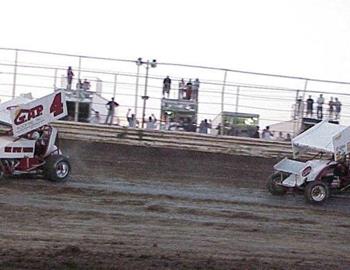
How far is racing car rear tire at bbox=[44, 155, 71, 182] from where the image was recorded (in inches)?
672

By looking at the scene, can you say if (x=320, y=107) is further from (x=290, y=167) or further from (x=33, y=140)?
(x=33, y=140)

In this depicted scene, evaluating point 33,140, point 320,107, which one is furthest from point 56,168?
point 320,107

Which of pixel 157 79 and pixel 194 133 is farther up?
pixel 157 79

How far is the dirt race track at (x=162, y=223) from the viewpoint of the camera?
8383 mm

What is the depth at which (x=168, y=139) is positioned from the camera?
Result: 24.7 metres

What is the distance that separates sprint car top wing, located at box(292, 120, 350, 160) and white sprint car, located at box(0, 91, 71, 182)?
5.70 metres

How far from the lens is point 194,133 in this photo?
25.1 meters

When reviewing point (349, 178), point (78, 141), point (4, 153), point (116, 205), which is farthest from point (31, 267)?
point (78, 141)

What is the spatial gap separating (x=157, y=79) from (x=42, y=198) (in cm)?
1252

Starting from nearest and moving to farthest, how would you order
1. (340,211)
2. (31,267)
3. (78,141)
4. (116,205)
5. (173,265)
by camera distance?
1. (31,267)
2. (173,265)
3. (116,205)
4. (340,211)
5. (78,141)

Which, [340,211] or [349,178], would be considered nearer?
[340,211]

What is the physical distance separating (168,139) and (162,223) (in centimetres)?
1329

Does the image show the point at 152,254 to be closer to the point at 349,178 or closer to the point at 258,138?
the point at 349,178

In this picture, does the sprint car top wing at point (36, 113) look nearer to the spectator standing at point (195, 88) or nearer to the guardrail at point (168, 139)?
the guardrail at point (168, 139)
